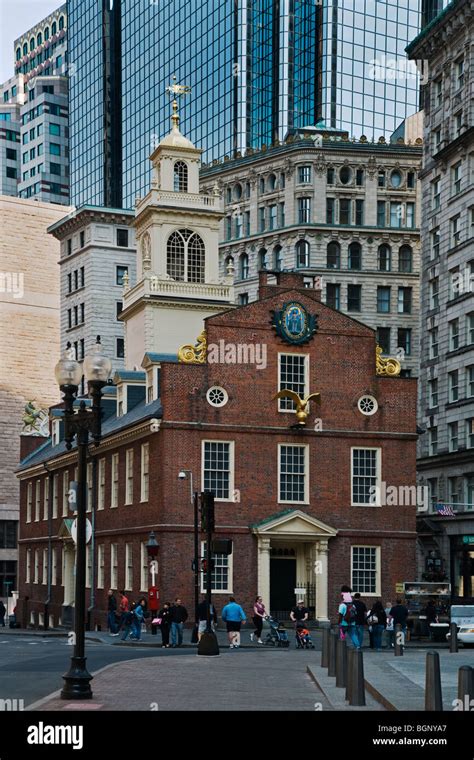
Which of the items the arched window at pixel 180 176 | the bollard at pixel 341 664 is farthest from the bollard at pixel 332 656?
the arched window at pixel 180 176

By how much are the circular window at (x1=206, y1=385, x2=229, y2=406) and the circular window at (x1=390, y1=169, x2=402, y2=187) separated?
65.7 meters

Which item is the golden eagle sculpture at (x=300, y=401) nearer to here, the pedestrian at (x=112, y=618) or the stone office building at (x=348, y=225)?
the pedestrian at (x=112, y=618)

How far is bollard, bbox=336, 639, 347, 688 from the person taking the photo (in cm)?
2673

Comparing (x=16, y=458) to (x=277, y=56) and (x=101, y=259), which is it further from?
(x=277, y=56)

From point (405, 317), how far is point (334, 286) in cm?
656

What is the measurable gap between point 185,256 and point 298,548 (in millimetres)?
18779

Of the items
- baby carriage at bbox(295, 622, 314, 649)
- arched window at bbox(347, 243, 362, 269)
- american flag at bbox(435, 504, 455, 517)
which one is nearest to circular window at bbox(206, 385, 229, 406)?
baby carriage at bbox(295, 622, 314, 649)

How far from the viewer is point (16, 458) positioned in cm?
10819

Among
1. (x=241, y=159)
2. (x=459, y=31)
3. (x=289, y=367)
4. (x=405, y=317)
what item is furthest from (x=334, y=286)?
(x=289, y=367)

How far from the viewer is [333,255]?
381ft

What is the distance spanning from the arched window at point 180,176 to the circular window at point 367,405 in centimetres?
1902

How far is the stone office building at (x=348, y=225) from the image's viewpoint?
377ft
